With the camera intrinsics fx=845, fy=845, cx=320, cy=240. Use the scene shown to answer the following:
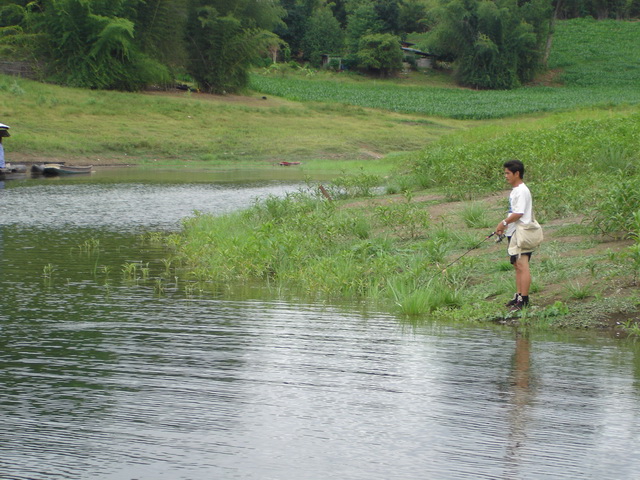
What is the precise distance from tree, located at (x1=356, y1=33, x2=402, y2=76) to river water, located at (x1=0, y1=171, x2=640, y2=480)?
68.8 metres

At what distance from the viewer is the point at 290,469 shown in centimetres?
474

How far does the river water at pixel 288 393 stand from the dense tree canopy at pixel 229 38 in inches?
1555

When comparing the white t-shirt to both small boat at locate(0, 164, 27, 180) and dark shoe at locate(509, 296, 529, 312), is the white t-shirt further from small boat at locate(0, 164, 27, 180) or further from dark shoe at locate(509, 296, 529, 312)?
small boat at locate(0, 164, 27, 180)

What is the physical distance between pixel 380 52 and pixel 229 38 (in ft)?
79.3

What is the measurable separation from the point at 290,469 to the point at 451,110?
182ft

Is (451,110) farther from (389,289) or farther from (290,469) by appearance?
(290,469)

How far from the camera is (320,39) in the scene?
83125mm

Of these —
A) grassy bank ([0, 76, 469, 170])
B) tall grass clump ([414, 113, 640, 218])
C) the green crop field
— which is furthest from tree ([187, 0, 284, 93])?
tall grass clump ([414, 113, 640, 218])

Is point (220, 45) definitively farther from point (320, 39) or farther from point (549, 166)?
point (549, 166)

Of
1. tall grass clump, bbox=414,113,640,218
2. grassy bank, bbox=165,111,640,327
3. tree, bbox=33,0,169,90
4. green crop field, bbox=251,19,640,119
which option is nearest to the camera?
grassy bank, bbox=165,111,640,327

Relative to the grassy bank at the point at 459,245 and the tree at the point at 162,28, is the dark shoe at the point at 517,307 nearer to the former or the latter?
the grassy bank at the point at 459,245

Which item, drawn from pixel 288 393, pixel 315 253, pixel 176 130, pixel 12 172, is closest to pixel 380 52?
pixel 176 130

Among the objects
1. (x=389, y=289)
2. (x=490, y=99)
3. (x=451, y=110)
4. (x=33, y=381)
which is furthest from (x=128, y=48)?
(x=33, y=381)

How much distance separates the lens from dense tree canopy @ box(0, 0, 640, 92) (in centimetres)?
4725
